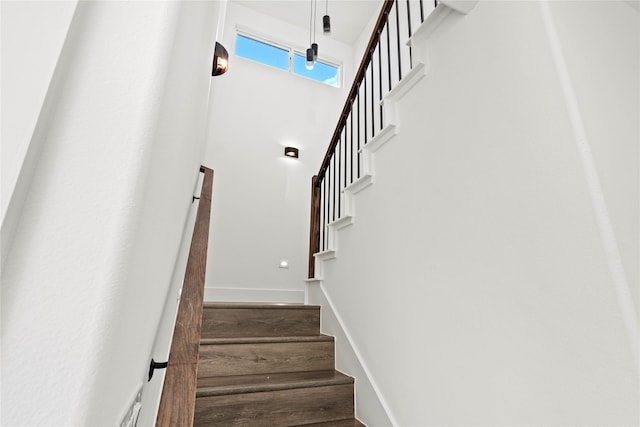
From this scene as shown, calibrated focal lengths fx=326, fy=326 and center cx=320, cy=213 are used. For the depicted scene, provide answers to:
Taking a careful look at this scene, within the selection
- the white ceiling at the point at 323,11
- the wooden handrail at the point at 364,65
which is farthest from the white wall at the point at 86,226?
the white ceiling at the point at 323,11

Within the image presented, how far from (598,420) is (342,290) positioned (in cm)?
152

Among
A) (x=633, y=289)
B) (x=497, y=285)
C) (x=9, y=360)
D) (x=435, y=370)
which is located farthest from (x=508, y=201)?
(x=9, y=360)

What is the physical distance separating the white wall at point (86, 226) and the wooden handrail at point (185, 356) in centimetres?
31

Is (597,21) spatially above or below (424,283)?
above

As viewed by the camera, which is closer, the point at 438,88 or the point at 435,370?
the point at 435,370

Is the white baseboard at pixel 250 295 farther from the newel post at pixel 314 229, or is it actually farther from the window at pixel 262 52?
the window at pixel 262 52

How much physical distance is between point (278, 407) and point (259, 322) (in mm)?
687

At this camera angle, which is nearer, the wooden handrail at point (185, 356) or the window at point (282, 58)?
the wooden handrail at point (185, 356)

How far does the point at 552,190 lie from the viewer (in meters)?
1.01

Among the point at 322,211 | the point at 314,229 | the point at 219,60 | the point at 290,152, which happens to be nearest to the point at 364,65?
the point at 219,60

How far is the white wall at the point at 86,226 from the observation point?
0.26 metres

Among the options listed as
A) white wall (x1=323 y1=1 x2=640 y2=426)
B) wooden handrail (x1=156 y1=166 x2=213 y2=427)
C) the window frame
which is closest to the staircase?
white wall (x1=323 y1=1 x2=640 y2=426)

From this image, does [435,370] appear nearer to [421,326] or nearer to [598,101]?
[421,326]

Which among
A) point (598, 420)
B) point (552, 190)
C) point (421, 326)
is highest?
point (552, 190)
